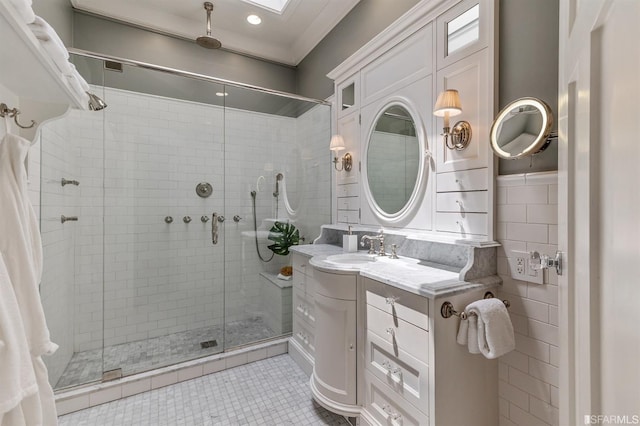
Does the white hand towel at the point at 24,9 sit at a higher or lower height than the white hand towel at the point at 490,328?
higher

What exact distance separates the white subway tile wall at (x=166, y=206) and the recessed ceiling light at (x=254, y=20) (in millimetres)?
850

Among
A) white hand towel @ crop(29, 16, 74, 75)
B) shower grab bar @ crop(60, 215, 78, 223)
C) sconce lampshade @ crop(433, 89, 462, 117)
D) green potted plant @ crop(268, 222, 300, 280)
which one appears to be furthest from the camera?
green potted plant @ crop(268, 222, 300, 280)

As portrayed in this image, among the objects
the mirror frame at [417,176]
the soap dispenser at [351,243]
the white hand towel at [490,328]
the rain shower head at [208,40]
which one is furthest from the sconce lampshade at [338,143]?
the white hand towel at [490,328]

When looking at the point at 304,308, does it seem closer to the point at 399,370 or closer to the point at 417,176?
the point at 399,370

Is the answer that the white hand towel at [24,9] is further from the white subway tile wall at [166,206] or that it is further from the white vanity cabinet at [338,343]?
the white subway tile wall at [166,206]

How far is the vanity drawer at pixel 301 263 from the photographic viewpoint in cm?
222

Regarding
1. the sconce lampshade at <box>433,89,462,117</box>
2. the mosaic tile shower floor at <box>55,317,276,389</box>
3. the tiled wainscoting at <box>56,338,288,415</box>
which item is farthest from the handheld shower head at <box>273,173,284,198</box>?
the sconce lampshade at <box>433,89,462,117</box>

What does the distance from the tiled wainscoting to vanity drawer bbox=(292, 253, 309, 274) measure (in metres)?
0.72

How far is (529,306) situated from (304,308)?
58.7 inches

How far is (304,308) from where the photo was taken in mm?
2262

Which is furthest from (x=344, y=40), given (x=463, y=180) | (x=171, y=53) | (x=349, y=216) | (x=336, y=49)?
(x=463, y=180)

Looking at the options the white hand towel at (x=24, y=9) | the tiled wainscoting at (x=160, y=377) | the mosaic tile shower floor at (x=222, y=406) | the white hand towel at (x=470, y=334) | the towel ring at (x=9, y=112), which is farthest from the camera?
the tiled wainscoting at (x=160, y=377)

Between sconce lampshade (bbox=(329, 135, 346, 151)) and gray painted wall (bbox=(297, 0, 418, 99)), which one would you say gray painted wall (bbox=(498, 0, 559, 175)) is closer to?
gray painted wall (bbox=(297, 0, 418, 99))

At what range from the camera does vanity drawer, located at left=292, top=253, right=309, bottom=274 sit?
2.22 metres
